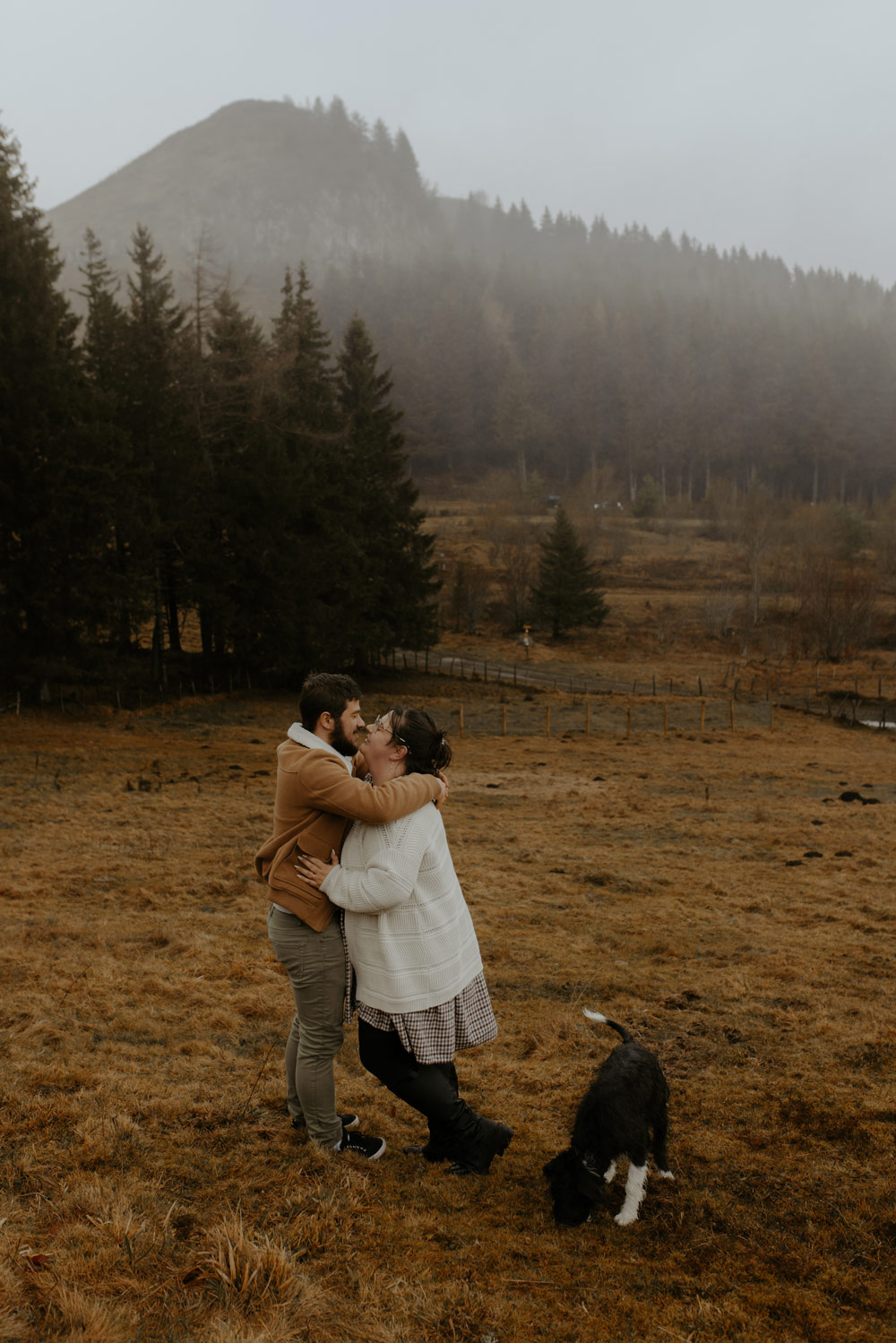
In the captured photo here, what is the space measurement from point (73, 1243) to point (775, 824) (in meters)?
12.2

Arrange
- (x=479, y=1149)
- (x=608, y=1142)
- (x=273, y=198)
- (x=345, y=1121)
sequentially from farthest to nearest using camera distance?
(x=273, y=198) < (x=345, y=1121) < (x=479, y=1149) < (x=608, y=1142)

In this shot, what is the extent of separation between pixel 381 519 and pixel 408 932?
34.2 meters

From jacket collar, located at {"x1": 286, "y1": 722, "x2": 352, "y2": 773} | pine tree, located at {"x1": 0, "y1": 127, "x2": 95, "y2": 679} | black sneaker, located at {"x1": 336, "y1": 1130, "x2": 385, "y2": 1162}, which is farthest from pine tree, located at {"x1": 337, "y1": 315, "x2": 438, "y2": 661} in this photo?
jacket collar, located at {"x1": 286, "y1": 722, "x2": 352, "y2": 773}

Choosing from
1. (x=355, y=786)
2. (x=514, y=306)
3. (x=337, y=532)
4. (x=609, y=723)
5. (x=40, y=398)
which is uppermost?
(x=514, y=306)

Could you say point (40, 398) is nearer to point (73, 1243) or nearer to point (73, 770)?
point (73, 770)

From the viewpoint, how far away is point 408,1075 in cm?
349

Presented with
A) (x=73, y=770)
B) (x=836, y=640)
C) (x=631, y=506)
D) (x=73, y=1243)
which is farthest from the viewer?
(x=631, y=506)

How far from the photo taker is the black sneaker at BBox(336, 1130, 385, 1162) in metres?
3.78

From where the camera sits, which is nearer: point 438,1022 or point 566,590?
point 438,1022

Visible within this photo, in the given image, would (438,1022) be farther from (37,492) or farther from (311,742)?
(37,492)

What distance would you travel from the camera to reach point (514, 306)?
123688 mm

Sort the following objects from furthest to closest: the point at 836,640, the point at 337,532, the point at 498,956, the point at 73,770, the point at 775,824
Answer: the point at 836,640, the point at 337,532, the point at 73,770, the point at 775,824, the point at 498,956

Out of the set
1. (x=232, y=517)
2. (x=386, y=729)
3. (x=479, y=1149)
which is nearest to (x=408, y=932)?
(x=386, y=729)

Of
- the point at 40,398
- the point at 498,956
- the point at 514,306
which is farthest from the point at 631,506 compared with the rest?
the point at 498,956
